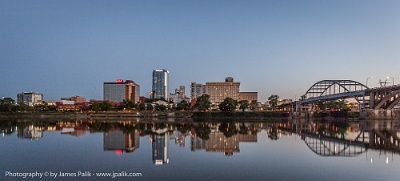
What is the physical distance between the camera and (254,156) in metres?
22.2

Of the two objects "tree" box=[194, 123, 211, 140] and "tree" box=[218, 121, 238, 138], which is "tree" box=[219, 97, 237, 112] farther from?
"tree" box=[194, 123, 211, 140]

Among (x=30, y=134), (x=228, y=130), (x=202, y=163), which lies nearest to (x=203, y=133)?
(x=228, y=130)

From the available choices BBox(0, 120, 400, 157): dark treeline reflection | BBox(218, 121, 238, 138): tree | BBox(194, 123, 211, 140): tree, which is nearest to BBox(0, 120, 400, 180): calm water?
BBox(0, 120, 400, 157): dark treeline reflection

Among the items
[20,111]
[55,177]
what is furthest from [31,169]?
[20,111]

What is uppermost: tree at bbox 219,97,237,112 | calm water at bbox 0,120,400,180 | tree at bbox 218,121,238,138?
tree at bbox 219,97,237,112

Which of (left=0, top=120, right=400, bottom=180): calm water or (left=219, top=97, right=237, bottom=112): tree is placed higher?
(left=219, top=97, right=237, bottom=112): tree

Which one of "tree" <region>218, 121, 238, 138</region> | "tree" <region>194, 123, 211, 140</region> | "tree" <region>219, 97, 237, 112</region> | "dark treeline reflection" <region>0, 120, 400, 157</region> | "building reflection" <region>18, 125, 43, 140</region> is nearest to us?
"dark treeline reflection" <region>0, 120, 400, 157</region>

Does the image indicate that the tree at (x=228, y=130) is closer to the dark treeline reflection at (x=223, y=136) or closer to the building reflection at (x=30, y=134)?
the dark treeline reflection at (x=223, y=136)

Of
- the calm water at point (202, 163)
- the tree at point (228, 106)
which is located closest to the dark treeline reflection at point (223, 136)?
the calm water at point (202, 163)

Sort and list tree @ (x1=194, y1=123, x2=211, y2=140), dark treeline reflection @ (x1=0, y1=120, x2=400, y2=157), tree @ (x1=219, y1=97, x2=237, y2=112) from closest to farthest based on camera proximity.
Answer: dark treeline reflection @ (x1=0, y1=120, x2=400, y2=157)
tree @ (x1=194, y1=123, x2=211, y2=140)
tree @ (x1=219, y1=97, x2=237, y2=112)

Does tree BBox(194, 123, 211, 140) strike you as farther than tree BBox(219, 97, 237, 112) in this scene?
No

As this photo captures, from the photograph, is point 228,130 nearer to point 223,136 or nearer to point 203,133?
point 203,133

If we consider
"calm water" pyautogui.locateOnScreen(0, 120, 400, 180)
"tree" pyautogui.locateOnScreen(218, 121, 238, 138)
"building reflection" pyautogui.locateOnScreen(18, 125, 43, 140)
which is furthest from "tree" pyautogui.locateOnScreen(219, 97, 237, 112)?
"calm water" pyautogui.locateOnScreen(0, 120, 400, 180)

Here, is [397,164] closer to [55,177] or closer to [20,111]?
[55,177]
